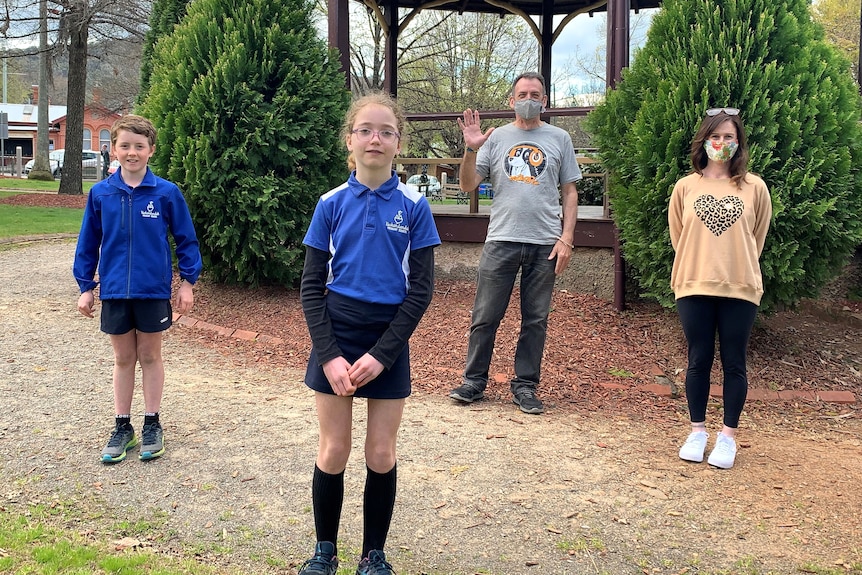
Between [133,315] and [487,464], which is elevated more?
[133,315]

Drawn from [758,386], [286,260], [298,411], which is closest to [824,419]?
[758,386]

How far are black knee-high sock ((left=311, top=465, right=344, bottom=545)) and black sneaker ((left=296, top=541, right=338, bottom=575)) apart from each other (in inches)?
1.0

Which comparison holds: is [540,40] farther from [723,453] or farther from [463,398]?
[723,453]

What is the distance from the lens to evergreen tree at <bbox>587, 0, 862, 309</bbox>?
5.34m

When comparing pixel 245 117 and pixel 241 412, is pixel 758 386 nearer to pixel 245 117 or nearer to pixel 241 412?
pixel 241 412

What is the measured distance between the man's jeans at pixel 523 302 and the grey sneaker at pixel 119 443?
6.92ft

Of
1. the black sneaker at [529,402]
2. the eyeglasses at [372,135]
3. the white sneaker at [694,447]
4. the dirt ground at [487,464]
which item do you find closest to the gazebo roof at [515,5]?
the dirt ground at [487,464]

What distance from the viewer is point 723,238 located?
4.09 metres

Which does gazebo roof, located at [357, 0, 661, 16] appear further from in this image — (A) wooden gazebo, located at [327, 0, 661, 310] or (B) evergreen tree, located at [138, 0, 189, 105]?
(B) evergreen tree, located at [138, 0, 189, 105]

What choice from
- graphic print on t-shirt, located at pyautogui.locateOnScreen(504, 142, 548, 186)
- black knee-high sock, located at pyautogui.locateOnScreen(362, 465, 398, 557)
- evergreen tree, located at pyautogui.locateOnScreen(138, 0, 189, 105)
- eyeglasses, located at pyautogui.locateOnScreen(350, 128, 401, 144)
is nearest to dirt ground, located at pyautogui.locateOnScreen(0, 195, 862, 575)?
black knee-high sock, located at pyautogui.locateOnScreen(362, 465, 398, 557)

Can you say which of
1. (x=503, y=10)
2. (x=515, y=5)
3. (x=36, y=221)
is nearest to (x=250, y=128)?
(x=515, y=5)

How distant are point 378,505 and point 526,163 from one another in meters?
2.81

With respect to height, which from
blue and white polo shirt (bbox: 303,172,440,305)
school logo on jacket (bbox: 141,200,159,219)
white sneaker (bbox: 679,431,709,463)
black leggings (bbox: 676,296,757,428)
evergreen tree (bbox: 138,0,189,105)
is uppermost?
evergreen tree (bbox: 138,0,189,105)

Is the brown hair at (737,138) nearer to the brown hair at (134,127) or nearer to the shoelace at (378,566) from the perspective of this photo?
the shoelace at (378,566)
